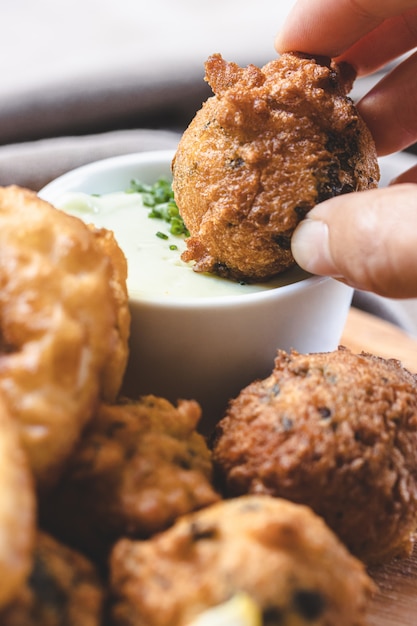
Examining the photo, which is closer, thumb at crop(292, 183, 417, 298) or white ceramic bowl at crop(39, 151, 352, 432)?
thumb at crop(292, 183, 417, 298)

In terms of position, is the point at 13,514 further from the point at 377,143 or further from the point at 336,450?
the point at 377,143

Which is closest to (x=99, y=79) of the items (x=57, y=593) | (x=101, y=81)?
(x=101, y=81)

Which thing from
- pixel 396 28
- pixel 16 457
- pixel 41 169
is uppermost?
pixel 396 28

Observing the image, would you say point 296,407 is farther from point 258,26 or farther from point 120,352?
point 258,26

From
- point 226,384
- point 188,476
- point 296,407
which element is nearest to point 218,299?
point 226,384

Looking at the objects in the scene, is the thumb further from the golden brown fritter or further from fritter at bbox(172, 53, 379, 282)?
the golden brown fritter

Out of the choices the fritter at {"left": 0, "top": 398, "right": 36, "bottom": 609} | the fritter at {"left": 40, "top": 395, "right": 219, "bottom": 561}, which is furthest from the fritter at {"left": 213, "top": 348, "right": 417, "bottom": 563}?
the fritter at {"left": 0, "top": 398, "right": 36, "bottom": 609}
